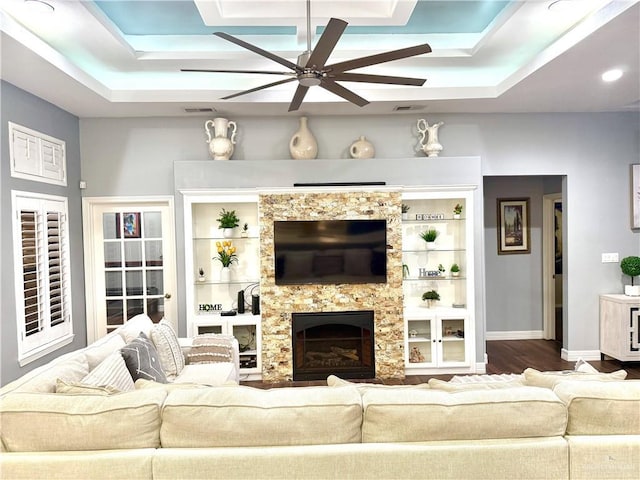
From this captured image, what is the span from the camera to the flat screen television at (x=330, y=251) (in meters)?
4.46

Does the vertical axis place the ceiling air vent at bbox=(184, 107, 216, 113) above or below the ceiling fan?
above

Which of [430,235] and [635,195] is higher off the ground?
[635,195]

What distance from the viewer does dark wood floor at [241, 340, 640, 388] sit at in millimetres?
4484

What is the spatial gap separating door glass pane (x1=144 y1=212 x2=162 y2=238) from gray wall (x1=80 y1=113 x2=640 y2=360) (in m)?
0.29

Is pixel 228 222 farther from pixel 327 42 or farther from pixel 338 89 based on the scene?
pixel 327 42

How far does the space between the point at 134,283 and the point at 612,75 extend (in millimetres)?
5235

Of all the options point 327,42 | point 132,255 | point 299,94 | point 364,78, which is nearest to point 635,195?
point 364,78

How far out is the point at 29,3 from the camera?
2.90 meters

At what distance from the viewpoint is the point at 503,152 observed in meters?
4.88

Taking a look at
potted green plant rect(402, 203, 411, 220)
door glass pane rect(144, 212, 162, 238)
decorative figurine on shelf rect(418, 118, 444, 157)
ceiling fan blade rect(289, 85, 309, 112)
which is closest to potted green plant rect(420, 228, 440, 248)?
potted green plant rect(402, 203, 411, 220)

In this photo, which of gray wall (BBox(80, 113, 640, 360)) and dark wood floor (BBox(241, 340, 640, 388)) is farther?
gray wall (BBox(80, 113, 640, 360))

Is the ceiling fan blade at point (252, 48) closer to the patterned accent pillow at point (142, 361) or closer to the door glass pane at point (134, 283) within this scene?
the patterned accent pillow at point (142, 361)

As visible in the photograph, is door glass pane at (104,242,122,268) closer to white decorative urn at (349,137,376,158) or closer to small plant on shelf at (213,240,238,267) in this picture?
small plant on shelf at (213,240,238,267)

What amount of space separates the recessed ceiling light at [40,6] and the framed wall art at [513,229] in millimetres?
5419
